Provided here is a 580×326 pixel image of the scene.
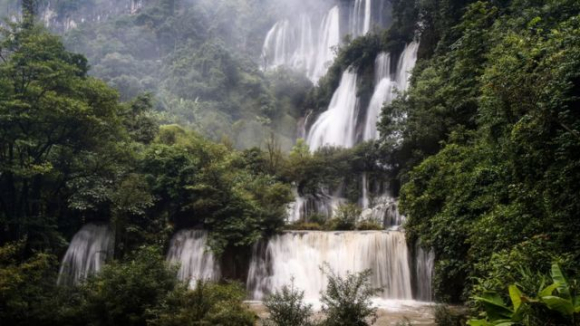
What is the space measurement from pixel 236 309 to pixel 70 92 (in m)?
12.1

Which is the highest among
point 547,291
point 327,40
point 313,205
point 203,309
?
point 327,40

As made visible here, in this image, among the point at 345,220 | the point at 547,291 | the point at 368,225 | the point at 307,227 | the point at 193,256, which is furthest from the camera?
the point at 307,227

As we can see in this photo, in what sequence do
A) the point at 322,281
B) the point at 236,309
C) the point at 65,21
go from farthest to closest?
the point at 65,21
the point at 322,281
the point at 236,309

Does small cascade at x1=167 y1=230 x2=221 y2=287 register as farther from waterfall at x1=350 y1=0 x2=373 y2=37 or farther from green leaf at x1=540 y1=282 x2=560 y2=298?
waterfall at x1=350 y1=0 x2=373 y2=37

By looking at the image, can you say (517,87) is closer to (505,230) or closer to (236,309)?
(505,230)

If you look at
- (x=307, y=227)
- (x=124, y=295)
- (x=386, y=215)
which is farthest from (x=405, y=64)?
(x=124, y=295)

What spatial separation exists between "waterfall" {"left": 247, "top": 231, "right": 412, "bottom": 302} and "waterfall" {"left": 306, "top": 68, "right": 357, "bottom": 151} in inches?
613

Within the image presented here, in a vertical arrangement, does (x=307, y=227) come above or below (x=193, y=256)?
above

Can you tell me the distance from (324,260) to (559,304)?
11.1m

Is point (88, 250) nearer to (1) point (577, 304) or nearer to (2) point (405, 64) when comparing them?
(1) point (577, 304)

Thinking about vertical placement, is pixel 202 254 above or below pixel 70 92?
below

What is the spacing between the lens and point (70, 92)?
16094mm

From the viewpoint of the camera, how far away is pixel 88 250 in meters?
17.5

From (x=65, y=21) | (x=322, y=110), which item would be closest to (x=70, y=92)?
(x=322, y=110)
